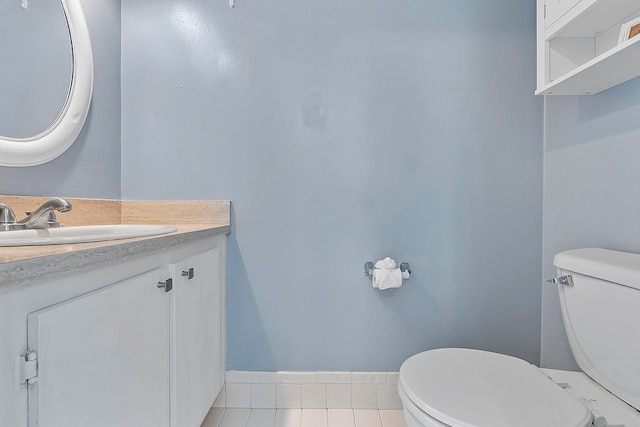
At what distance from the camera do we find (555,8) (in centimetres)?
114

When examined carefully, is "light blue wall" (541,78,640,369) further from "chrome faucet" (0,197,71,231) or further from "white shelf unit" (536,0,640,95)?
"chrome faucet" (0,197,71,231)

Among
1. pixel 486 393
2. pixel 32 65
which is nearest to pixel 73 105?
pixel 32 65

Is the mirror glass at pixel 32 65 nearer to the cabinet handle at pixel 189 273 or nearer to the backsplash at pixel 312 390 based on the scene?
the cabinet handle at pixel 189 273

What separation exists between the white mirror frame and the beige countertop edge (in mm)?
605

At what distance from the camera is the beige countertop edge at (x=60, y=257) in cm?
49

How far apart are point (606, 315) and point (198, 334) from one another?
124 cm

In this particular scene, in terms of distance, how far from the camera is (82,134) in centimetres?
134

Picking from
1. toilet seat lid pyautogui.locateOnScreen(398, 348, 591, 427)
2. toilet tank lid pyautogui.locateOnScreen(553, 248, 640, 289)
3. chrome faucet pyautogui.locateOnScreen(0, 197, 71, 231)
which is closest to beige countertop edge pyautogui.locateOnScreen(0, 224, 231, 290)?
chrome faucet pyautogui.locateOnScreen(0, 197, 71, 231)

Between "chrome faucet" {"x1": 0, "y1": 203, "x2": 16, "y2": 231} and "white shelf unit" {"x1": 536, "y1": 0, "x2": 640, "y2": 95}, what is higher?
"white shelf unit" {"x1": 536, "y1": 0, "x2": 640, "y2": 95}

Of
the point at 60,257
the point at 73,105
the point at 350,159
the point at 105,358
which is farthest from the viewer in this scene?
the point at 350,159

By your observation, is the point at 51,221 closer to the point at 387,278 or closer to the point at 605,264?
the point at 387,278

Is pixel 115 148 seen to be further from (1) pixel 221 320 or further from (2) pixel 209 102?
(1) pixel 221 320

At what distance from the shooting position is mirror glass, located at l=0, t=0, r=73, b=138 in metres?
1.05

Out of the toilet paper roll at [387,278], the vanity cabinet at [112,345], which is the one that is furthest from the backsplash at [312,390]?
the toilet paper roll at [387,278]
